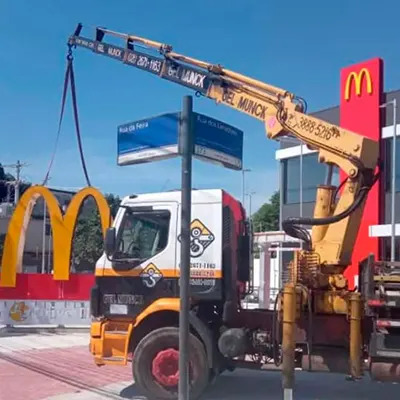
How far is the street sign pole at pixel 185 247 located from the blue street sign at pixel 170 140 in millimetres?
70

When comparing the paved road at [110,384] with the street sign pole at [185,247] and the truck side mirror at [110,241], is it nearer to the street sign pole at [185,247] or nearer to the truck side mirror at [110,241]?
the truck side mirror at [110,241]

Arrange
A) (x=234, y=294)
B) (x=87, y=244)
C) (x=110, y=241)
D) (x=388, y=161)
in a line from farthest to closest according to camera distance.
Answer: (x=87, y=244), (x=388, y=161), (x=234, y=294), (x=110, y=241)

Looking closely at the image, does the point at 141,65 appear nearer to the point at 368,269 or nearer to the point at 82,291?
the point at 82,291

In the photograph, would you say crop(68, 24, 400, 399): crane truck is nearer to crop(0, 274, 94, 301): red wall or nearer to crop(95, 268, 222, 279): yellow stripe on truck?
crop(95, 268, 222, 279): yellow stripe on truck

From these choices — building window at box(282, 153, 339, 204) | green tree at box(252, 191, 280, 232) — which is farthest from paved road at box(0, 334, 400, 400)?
green tree at box(252, 191, 280, 232)

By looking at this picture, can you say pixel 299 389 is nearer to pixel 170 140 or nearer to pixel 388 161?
pixel 170 140

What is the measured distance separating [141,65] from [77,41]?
243 cm

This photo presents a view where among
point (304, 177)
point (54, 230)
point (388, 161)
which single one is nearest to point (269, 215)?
point (304, 177)

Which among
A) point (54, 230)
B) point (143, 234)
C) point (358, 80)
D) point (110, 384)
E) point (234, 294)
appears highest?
point (358, 80)

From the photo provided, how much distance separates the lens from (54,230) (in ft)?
66.8

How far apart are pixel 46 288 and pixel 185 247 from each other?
Answer: 1536 centimetres

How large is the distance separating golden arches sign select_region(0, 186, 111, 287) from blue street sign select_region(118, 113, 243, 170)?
545 inches

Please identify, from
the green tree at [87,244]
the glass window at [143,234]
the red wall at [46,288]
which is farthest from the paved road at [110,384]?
the green tree at [87,244]

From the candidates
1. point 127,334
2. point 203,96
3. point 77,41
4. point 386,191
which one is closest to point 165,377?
point 127,334
